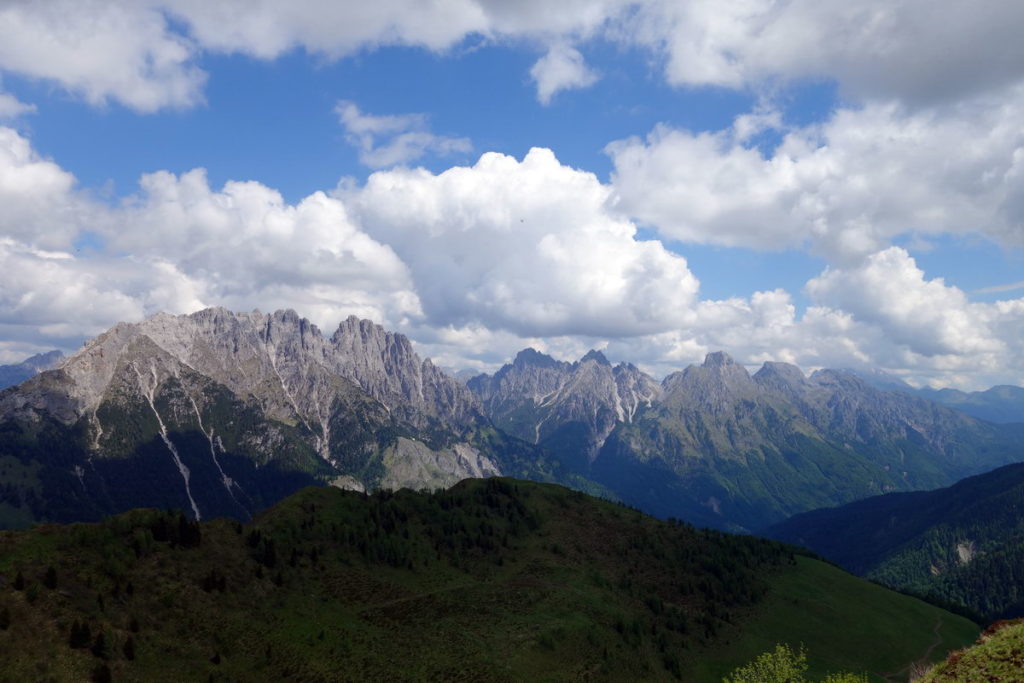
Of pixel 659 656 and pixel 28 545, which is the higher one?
pixel 28 545

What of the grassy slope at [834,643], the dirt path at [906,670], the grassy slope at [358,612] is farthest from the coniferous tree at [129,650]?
the dirt path at [906,670]

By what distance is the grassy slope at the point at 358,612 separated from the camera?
98.4m

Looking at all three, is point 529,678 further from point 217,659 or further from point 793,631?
point 793,631

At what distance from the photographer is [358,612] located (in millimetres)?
135750

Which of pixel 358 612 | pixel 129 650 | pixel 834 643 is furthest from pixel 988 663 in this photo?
pixel 834 643

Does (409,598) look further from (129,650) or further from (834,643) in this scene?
(834,643)

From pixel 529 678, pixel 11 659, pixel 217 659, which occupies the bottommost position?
pixel 529 678

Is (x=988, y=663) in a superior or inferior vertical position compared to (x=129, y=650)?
superior

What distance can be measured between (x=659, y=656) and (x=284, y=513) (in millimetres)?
116094

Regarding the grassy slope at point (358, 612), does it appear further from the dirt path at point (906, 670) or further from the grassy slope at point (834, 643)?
the dirt path at point (906, 670)

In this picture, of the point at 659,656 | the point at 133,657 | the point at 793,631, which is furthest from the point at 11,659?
the point at 793,631

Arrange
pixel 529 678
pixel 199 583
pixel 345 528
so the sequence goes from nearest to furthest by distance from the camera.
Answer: pixel 199 583 → pixel 529 678 → pixel 345 528

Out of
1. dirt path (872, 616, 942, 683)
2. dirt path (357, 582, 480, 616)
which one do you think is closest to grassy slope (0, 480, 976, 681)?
dirt path (357, 582, 480, 616)

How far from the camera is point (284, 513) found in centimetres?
17150
